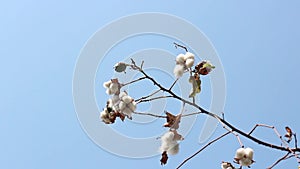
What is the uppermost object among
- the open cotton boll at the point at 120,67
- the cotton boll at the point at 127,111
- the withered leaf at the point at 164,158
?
the open cotton boll at the point at 120,67

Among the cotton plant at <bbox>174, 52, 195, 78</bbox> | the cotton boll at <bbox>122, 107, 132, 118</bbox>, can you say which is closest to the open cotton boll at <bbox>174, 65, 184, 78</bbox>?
the cotton plant at <bbox>174, 52, 195, 78</bbox>

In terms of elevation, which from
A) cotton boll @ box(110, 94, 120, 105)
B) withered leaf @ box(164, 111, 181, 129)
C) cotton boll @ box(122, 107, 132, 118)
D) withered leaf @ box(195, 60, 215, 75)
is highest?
withered leaf @ box(195, 60, 215, 75)

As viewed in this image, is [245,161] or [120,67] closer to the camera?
[245,161]

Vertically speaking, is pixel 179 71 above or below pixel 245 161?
above

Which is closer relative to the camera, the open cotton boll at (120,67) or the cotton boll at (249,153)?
the cotton boll at (249,153)

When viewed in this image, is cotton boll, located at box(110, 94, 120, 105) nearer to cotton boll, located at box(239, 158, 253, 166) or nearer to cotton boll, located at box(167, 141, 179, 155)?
cotton boll, located at box(167, 141, 179, 155)

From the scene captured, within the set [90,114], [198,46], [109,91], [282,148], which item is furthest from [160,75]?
[282,148]

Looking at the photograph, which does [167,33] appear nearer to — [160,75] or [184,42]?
[184,42]

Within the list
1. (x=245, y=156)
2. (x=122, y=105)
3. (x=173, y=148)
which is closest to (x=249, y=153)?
(x=245, y=156)

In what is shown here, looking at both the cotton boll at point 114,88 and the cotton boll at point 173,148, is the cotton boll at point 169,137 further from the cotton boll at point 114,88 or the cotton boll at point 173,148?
the cotton boll at point 114,88

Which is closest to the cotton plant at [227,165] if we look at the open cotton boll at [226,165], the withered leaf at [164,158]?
the open cotton boll at [226,165]

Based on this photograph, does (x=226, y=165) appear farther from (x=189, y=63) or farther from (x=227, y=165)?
(x=189, y=63)
